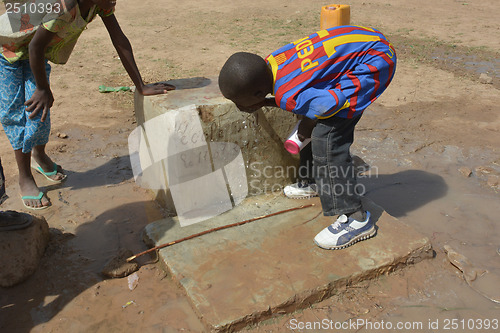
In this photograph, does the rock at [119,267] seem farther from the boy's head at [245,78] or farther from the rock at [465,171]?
the rock at [465,171]

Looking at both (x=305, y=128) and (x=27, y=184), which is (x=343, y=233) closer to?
(x=305, y=128)

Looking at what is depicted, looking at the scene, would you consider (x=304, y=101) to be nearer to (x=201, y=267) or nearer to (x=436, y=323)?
(x=201, y=267)

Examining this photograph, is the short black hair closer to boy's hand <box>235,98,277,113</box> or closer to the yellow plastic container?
boy's hand <box>235,98,277,113</box>

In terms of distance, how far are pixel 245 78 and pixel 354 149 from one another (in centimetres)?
202

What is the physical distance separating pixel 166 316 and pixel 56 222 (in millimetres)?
1213

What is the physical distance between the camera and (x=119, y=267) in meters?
2.50

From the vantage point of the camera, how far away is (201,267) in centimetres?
241

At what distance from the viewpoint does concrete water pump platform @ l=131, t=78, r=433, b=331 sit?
2254 millimetres

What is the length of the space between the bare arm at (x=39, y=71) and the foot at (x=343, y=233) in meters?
1.77

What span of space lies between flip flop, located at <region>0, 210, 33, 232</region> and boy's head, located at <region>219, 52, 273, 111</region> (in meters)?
1.30

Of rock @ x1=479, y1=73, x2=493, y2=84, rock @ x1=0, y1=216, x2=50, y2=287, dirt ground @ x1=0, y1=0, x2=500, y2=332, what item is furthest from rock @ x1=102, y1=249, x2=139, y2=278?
rock @ x1=479, y1=73, x2=493, y2=84

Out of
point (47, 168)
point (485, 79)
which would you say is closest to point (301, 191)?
point (47, 168)

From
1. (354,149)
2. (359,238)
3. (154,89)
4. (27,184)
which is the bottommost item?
(354,149)

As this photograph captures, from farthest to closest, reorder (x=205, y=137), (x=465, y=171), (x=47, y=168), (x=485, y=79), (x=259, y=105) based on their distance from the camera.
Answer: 1. (x=485, y=79)
2. (x=465, y=171)
3. (x=47, y=168)
4. (x=205, y=137)
5. (x=259, y=105)
